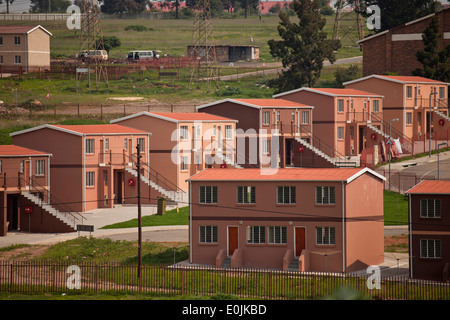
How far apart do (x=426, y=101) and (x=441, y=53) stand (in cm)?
791

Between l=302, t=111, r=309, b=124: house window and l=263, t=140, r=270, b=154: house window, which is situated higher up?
l=302, t=111, r=309, b=124: house window

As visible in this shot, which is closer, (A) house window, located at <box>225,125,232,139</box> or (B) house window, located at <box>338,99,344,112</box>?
(A) house window, located at <box>225,125,232,139</box>

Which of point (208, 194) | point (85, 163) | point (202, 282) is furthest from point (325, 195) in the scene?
point (85, 163)

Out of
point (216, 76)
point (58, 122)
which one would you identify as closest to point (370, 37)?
point (216, 76)

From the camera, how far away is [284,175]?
5606 cm

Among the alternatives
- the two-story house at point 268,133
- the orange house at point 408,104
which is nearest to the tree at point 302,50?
the orange house at point 408,104

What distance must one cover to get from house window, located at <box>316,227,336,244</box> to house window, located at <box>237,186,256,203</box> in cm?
437

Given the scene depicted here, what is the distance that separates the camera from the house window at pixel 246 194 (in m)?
55.5

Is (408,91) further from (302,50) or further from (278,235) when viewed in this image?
(278,235)

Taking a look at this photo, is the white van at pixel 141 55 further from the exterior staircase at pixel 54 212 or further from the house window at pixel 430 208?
the house window at pixel 430 208

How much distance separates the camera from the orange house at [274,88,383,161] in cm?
8819

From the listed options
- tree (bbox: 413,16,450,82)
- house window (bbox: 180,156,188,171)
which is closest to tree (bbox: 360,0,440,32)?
tree (bbox: 413,16,450,82)

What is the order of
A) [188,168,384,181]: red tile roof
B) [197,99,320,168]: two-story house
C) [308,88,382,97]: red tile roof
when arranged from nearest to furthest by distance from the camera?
[188,168,384,181]: red tile roof, [197,99,320,168]: two-story house, [308,88,382,97]: red tile roof

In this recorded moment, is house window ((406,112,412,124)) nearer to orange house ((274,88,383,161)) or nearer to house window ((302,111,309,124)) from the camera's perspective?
orange house ((274,88,383,161))
